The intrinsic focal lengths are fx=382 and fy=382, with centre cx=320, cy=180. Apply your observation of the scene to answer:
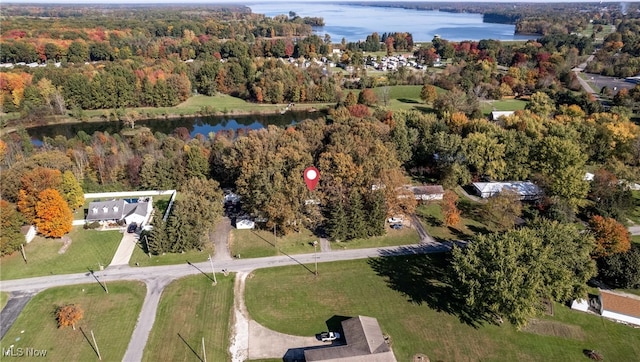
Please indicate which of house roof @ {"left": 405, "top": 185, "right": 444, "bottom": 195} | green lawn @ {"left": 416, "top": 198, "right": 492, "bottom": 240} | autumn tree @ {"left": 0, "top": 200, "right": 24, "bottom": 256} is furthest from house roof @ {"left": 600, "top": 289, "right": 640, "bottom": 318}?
autumn tree @ {"left": 0, "top": 200, "right": 24, "bottom": 256}

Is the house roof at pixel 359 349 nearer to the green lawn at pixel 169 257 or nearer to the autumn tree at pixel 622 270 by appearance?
the green lawn at pixel 169 257

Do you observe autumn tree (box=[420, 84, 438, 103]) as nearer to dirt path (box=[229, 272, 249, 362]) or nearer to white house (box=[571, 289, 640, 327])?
white house (box=[571, 289, 640, 327])

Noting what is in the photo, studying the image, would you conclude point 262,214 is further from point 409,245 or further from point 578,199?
point 578,199

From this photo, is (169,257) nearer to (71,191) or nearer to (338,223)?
(71,191)

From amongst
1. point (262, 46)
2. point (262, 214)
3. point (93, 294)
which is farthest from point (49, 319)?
point (262, 46)

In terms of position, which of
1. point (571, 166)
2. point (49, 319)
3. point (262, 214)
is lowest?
point (49, 319)
